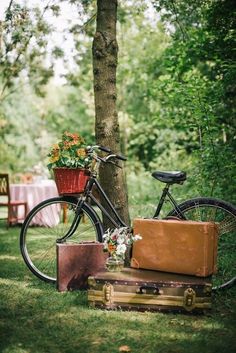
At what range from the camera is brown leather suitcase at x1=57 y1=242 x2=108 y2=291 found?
3975 mm

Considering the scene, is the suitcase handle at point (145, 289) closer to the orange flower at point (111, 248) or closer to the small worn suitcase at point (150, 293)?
the small worn suitcase at point (150, 293)

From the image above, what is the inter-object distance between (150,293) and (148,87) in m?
9.02

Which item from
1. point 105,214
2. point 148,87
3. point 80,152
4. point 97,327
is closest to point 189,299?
point 97,327

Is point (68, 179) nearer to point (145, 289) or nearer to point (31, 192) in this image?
point (145, 289)

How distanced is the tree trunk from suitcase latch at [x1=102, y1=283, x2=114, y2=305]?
44.1 inches

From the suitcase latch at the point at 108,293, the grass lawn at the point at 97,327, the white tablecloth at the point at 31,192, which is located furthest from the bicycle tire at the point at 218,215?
the white tablecloth at the point at 31,192

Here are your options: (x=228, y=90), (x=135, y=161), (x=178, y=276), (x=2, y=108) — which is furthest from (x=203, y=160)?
(x=2, y=108)

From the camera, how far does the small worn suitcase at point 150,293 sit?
11.2 feet

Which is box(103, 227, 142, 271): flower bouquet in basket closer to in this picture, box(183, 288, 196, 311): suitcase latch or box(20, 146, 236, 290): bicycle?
box(20, 146, 236, 290): bicycle

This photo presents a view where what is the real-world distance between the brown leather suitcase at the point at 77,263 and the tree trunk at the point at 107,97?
0.62 m

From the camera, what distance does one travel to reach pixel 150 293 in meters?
3.50

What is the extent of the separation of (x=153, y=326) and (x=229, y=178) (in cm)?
323

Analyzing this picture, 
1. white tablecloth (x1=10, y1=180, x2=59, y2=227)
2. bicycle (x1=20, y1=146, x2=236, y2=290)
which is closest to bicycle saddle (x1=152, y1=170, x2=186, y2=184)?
bicycle (x1=20, y1=146, x2=236, y2=290)

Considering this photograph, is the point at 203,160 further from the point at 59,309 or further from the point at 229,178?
the point at 59,309
